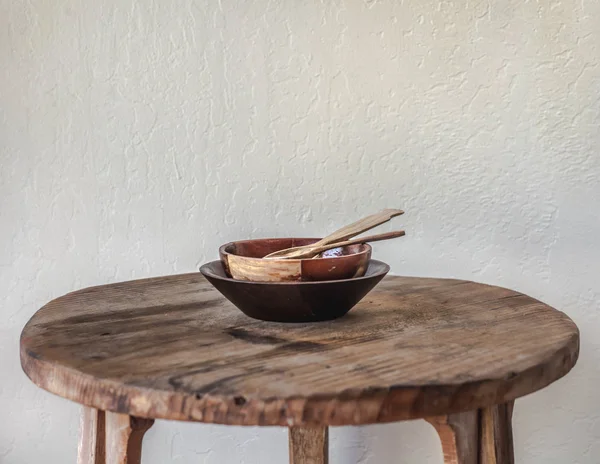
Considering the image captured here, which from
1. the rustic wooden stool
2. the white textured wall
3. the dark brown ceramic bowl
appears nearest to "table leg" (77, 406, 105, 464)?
the rustic wooden stool

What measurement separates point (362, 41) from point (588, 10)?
455 mm

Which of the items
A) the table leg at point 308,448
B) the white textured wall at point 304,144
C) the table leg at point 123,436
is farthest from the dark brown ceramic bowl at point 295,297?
→ the white textured wall at point 304,144

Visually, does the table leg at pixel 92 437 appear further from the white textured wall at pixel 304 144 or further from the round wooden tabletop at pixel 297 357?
the white textured wall at pixel 304 144

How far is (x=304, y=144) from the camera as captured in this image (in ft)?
4.55

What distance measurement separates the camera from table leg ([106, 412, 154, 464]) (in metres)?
0.72

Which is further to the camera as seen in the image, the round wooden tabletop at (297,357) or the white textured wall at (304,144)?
the white textured wall at (304,144)

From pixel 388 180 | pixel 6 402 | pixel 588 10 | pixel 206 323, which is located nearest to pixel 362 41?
pixel 388 180

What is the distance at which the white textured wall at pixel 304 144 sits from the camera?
134 cm

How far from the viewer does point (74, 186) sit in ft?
4.56

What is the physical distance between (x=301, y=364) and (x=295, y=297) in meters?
0.15

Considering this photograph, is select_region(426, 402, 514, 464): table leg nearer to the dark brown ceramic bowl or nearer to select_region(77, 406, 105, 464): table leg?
the dark brown ceramic bowl

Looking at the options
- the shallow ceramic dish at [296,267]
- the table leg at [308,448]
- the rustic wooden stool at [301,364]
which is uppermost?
the shallow ceramic dish at [296,267]

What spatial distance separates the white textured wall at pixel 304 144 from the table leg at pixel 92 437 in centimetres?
65

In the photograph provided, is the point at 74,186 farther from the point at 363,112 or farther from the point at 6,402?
the point at 363,112
